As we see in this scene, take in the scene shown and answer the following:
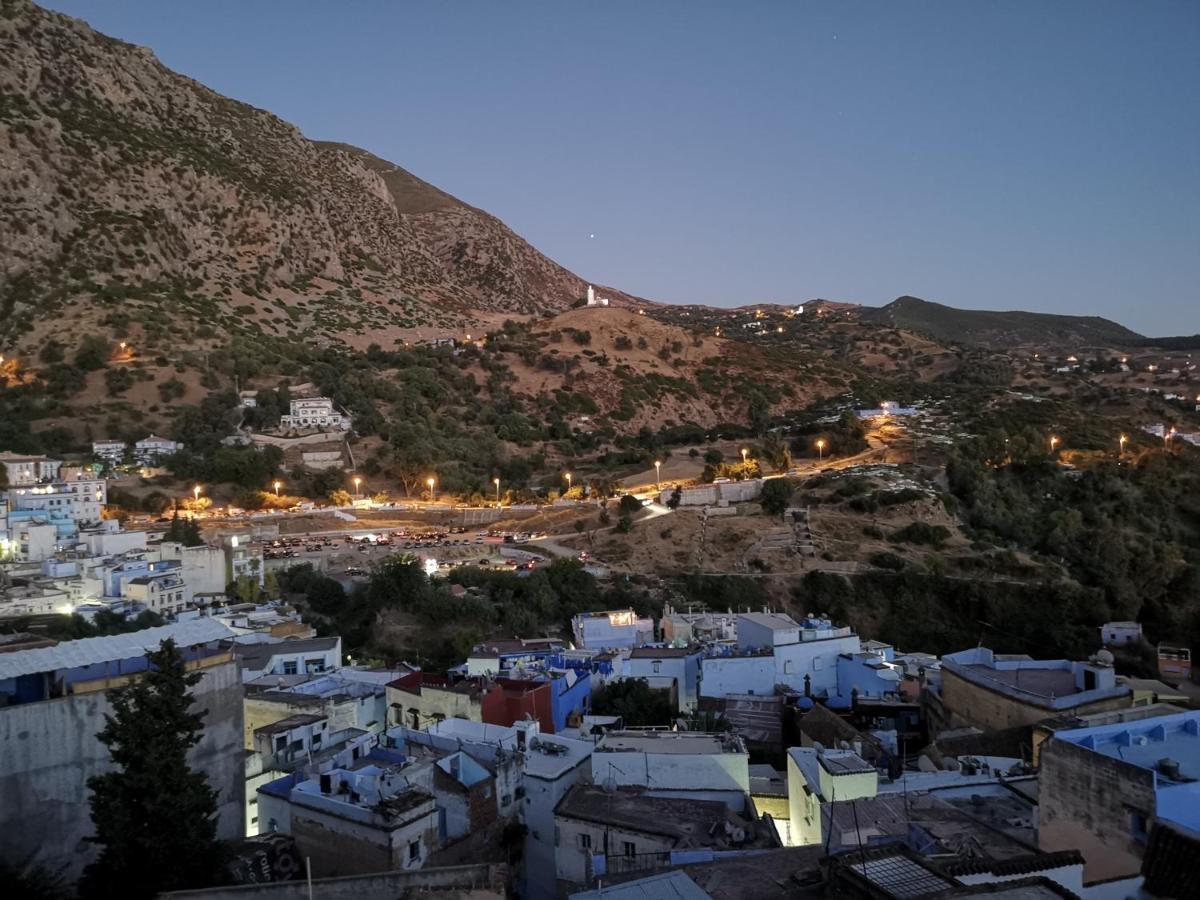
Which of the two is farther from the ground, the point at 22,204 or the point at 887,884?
the point at 22,204

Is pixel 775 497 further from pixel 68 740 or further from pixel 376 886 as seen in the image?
pixel 376 886

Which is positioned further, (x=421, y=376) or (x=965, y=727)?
(x=421, y=376)

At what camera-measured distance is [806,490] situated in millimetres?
38781

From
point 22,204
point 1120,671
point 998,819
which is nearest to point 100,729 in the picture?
point 998,819

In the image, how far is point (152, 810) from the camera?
25.0ft

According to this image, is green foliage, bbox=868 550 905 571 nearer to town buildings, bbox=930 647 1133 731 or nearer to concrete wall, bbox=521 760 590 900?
town buildings, bbox=930 647 1133 731

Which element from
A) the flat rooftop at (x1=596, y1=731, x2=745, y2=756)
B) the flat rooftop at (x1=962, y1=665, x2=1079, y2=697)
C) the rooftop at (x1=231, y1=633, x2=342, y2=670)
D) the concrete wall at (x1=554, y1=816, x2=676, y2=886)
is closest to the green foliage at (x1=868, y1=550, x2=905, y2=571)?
the flat rooftop at (x1=962, y1=665, x2=1079, y2=697)

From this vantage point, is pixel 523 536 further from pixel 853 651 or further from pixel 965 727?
pixel 965 727

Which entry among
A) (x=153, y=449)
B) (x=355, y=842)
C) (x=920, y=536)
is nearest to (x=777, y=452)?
(x=920, y=536)

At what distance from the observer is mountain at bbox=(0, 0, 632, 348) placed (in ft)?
180

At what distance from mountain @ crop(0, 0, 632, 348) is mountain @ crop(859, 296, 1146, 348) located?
2351 inches

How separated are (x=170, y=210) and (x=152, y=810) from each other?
212ft

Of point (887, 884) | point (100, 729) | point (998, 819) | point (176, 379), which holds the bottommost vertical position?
point (998, 819)

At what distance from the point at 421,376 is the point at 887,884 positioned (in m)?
51.8
